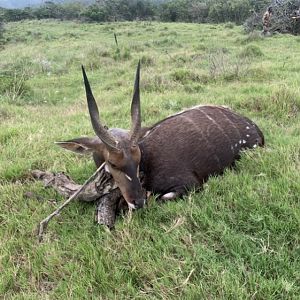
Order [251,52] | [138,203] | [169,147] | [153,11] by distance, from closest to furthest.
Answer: [138,203], [169,147], [251,52], [153,11]

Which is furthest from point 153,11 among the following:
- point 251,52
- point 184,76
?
point 184,76

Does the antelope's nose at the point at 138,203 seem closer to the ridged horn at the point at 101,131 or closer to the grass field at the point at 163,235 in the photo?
the grass field at the point at 163,235

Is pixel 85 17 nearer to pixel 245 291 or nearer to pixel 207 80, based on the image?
pixel 207 80

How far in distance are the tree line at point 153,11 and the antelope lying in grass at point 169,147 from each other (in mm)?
31985

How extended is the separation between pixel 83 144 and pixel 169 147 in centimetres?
81

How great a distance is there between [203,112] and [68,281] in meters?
2.42

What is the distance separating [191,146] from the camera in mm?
4234

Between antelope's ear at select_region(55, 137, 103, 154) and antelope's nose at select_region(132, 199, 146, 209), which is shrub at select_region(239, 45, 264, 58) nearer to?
antelope's ear at select_region(55, 137, 103, 154)

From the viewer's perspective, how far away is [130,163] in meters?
3.59

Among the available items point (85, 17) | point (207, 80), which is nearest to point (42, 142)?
point (207, 80)

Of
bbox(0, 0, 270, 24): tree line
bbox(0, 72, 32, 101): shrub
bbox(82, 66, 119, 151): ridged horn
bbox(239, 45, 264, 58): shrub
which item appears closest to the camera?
bbox(82, 66, 119, 151): ridged horn

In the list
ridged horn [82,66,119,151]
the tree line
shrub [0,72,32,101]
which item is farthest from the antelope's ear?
the tree line

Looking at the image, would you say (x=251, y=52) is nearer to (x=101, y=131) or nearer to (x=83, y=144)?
(x=83, y=144)

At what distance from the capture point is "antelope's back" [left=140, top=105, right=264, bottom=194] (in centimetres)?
402
